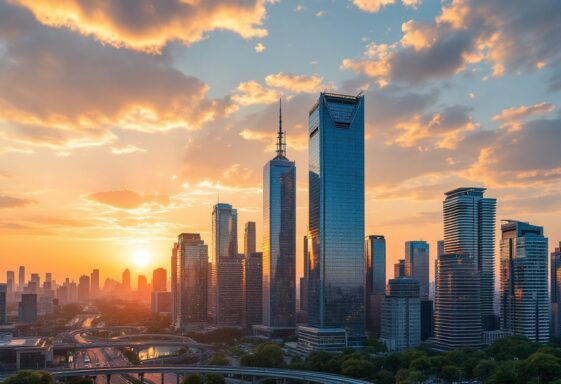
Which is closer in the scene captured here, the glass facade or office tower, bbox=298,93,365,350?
office tower, bbox=298,93,365,350

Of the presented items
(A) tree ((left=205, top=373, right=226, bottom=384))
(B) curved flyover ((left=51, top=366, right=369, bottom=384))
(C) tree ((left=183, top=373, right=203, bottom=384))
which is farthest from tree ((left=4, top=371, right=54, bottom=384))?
(A) tree ((left=205, top=373, right=226, bottom=384))

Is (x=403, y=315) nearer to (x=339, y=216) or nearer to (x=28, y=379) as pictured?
(x=339, y=216)

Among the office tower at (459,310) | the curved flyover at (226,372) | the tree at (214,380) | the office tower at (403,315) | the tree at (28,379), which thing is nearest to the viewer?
the tree at (28,379)

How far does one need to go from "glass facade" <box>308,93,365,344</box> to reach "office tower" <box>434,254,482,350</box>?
2794 centimetres

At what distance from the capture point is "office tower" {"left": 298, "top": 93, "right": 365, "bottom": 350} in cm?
18988

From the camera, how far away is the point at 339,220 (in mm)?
191750

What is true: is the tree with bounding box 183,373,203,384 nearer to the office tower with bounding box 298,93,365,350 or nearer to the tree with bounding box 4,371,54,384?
the tree with bounding box 4,371,54,384

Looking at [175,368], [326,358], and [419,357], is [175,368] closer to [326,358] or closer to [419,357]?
[326,358]

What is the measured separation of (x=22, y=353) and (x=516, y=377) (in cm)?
12810

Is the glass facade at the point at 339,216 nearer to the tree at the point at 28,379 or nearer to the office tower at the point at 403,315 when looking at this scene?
the office tower at the point at 403,315

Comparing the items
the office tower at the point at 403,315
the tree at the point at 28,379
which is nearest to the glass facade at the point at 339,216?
the office tower at the point at 403,315

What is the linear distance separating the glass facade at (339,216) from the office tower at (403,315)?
10704 mm

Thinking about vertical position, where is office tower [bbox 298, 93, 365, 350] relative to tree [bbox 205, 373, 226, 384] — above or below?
above

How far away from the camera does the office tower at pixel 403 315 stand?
19288 centimetres
